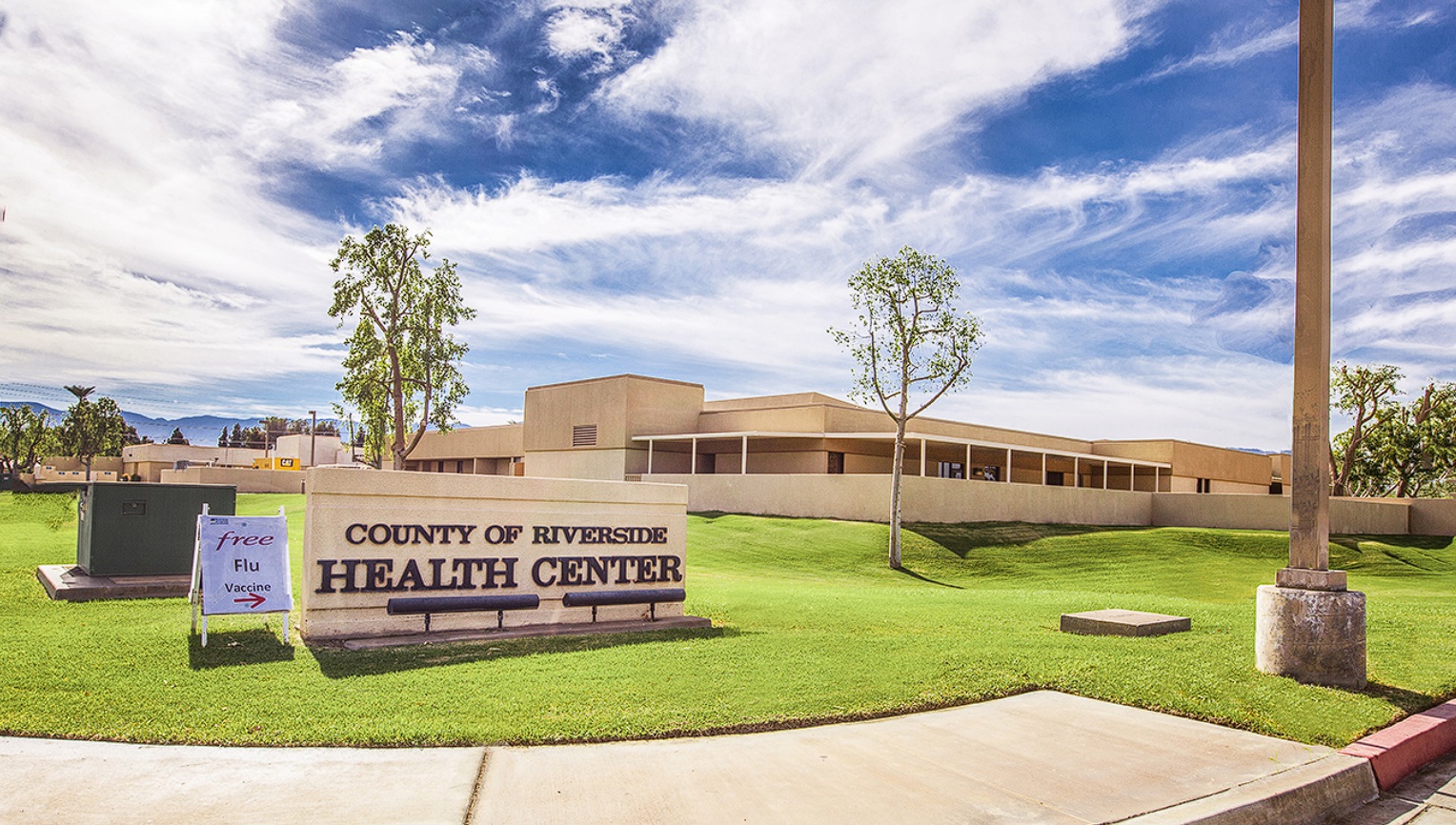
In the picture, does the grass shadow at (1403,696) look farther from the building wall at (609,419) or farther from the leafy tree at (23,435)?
the leafy tree at (23,435)

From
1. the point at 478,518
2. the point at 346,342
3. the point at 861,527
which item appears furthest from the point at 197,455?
the point at 478,518

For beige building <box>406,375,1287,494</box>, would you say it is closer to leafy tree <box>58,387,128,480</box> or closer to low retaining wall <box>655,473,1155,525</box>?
low retaining wall <box>655,473,1155,525</box>

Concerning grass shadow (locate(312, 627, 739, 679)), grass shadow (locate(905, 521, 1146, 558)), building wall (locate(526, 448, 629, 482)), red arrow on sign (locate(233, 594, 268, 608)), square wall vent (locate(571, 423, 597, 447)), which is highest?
square wall vent (locate(571, 423, 597, 447))

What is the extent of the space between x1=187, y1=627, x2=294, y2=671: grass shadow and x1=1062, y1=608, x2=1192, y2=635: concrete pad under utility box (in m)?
8.02

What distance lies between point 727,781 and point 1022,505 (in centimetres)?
3261

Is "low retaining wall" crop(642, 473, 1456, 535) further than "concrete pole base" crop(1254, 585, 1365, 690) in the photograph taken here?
Yes

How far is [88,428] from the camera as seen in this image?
9138 cm

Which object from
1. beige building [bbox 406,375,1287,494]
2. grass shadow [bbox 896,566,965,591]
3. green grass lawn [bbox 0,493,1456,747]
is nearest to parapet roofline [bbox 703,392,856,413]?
beige building [bbox 406,375,1287,494]

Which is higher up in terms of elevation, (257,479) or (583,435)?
(583,435)

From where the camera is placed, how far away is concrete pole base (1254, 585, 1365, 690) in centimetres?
793

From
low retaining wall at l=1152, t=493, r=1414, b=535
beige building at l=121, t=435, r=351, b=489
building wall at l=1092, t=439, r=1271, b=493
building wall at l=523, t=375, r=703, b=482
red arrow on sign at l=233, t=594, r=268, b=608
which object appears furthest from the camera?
beige building at l=121, t=435, r=351, b=489

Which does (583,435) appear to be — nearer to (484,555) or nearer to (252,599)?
(484,555)

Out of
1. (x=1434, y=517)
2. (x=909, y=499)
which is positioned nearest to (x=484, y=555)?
(x=909, y=499)

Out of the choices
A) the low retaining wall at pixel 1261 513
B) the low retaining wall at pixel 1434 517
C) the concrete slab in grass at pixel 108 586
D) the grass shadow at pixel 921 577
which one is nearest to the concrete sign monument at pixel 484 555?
the concrete slab in grass at pixel 108 586
